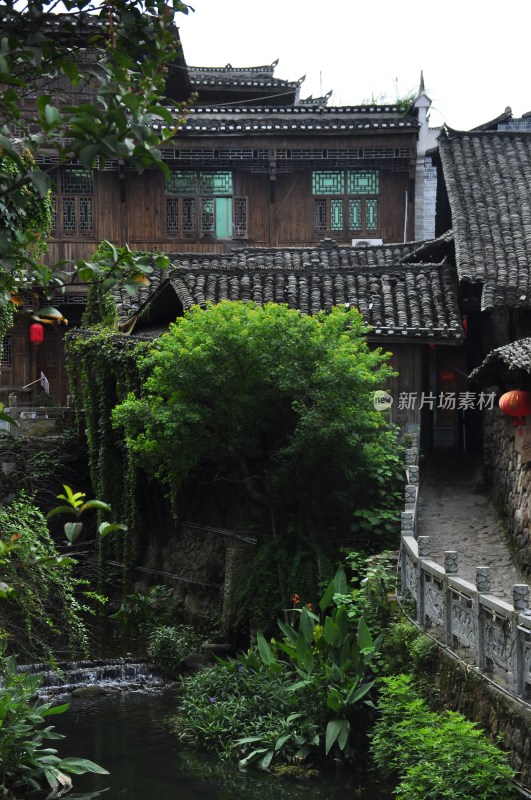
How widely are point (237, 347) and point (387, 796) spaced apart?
7094mm

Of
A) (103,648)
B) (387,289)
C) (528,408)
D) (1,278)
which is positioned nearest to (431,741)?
(528,408)

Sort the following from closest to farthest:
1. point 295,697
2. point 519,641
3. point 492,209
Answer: point 519,641 → point 295,697 → point 492,209

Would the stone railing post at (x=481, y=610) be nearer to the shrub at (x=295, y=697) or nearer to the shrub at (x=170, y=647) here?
the shrub at (x=295, y=697)

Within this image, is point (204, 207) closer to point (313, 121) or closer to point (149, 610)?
point (313, 121)

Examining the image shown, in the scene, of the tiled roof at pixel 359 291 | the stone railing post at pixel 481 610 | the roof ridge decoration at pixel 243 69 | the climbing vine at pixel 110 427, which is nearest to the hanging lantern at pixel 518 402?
the tiled roof at pixel 359 291

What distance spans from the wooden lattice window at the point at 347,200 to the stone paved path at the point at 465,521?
31.8ft

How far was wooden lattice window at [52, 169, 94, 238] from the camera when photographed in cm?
2788

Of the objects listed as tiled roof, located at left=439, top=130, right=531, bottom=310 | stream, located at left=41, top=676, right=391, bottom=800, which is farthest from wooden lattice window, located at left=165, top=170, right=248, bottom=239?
stream, located at left=41, top=676, right=391, bottom=800

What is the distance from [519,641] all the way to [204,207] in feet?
70.2

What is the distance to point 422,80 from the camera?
28469mm

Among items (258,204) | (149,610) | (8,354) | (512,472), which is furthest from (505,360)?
(8,354)

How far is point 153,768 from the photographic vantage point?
12.3 m

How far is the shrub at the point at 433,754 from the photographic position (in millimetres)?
8820

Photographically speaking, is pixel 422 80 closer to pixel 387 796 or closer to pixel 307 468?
pixel 307 468
